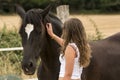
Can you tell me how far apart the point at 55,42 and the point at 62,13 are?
3301 millimetres

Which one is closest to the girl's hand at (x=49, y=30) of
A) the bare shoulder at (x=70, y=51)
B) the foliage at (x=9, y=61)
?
the bare shoulder at (x=70, y=51)

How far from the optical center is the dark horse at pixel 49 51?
5.18m

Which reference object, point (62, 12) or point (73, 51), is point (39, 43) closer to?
point (73, 51)

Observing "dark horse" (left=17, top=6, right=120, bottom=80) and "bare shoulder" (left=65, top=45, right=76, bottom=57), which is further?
"dark horse" (left=17, top=6, right=120, bottom=80)

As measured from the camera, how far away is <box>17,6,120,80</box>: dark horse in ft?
17.0

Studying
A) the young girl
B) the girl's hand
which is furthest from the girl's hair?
the girl's hand

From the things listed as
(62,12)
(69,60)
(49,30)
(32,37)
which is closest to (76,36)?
(69,60)

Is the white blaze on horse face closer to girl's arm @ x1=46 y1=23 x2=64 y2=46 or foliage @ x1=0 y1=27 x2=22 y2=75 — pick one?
girl's arm @ x1=46 y1=23 x2=64 y2=46

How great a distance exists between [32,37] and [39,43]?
6.5 inches

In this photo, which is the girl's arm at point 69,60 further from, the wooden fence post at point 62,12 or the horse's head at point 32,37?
the wooden fence post at point 62,12

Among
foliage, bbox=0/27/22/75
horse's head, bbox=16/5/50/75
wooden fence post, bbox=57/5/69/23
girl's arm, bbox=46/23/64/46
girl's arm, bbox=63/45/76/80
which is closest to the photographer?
girl's arm, bbox=63/45/76/80

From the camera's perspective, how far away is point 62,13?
887cm

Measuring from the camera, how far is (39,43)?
5.31 meters

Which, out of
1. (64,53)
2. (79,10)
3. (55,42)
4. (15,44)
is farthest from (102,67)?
(79,10)
